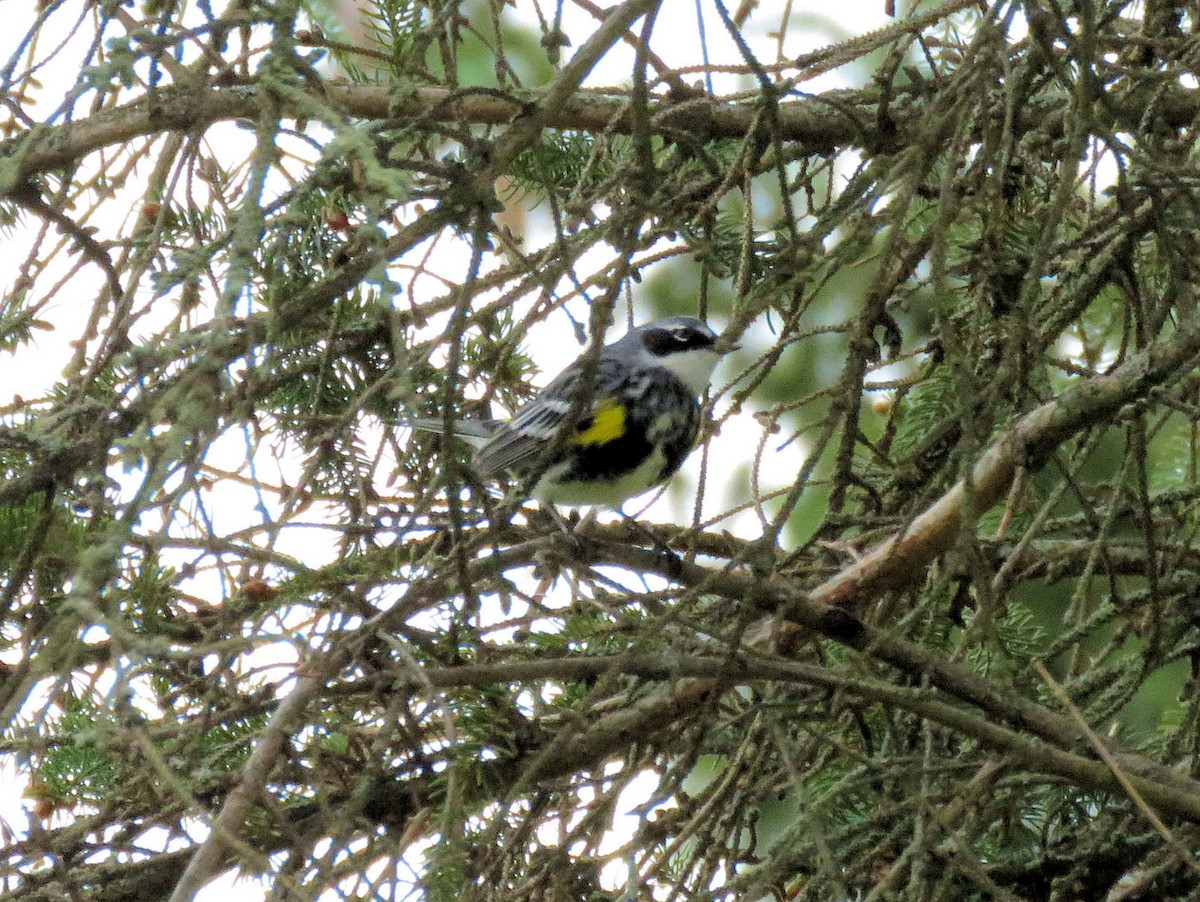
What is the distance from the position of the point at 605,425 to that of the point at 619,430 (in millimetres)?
44

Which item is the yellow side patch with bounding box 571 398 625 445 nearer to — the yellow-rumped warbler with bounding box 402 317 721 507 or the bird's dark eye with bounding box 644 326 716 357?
the yellow-rumped warbler with bounding box 402 317 721 507

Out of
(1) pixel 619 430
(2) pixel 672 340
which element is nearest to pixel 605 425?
(1) pixel 619 430

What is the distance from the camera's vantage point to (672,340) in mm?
3973

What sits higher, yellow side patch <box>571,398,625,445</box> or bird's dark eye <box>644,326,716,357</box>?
bird's dark eye <box>644,326,716,357</box>

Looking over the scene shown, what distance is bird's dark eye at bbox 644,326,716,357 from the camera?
12.8ft

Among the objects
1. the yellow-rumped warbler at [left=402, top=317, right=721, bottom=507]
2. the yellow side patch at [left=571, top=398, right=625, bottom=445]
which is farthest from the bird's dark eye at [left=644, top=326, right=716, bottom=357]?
the yellow side patch at [left=571, top=398, right=625, bottom=445]

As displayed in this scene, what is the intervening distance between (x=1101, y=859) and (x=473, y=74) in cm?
306

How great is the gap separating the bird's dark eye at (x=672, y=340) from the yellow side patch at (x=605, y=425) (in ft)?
1.01

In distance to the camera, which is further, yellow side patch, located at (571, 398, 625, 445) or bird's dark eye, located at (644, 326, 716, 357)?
bird's dark eye, located at (644, 326, 716, 357)

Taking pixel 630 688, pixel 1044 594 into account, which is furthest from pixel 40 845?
pixel 1044 594

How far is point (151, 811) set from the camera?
213 cm

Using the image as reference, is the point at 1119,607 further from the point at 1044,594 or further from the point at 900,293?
the point at 1044,594

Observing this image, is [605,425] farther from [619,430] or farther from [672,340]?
[672,340]

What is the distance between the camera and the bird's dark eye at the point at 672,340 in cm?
389
